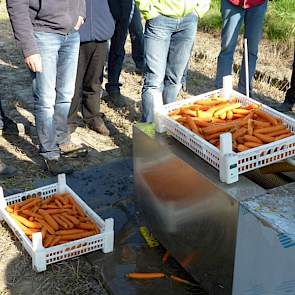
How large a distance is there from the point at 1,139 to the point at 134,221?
1813mm

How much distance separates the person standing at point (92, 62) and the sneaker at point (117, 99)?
25.3 inches

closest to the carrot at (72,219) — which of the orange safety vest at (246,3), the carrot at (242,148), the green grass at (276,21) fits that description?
the carrot at (242,148)

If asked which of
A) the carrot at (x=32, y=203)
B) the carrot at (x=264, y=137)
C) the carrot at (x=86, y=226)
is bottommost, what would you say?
the carrot at (x=86, y=226)

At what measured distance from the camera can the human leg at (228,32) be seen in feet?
16.1

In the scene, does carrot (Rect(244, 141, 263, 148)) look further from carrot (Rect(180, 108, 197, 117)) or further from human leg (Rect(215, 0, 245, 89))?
human leg (Rect(215, 0, 245, 89))

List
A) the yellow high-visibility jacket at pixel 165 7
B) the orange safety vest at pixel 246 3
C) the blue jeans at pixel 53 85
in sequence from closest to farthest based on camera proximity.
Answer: the blue jeans at pixel 53 85 → the yellow high-visibility jacket at pixel 165 7 → the orange safety vest at pixel 246 3

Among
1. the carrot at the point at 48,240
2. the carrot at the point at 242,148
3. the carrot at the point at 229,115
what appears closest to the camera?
the carrot at the point at 242,148

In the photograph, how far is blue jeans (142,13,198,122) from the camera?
4117mm

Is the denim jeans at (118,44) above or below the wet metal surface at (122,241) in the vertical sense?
above

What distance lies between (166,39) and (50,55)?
3.05ft

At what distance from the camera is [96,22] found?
4.44m

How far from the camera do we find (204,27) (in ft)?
28.0

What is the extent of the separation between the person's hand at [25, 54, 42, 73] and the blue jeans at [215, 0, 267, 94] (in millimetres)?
2015

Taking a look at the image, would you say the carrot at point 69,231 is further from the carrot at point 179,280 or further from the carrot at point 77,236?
the carrot at point 179,280
